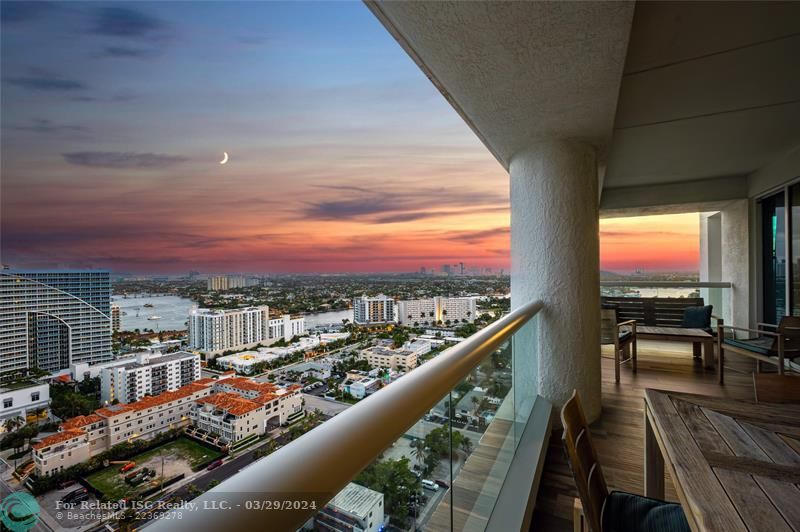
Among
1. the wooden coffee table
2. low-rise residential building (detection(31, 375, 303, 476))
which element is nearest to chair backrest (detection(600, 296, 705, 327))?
the wooden coffee table

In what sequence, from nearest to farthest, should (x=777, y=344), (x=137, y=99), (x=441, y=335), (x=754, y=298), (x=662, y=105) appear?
(x=137, y=99) → (x=441, y=335) → (x=662, y=105) → (x=777, y=344) → (x=754, y=298)

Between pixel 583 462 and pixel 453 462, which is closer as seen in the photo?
pixel 453 462

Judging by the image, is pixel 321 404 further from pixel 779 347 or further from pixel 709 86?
pixel 779 347

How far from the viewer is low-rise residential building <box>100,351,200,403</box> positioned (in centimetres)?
→ 94

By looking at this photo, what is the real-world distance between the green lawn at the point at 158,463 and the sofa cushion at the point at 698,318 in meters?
6.81

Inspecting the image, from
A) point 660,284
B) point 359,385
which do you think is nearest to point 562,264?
point 359,385

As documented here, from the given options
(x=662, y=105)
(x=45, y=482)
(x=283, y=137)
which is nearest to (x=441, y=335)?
(x=283, y=137)

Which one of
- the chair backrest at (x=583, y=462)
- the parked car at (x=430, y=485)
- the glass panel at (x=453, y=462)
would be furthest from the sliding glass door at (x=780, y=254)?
the parked car at (x=430, y=485)

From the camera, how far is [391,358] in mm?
1849

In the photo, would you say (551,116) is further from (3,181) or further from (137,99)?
(3,181)

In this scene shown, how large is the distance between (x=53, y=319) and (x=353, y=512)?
0.93m

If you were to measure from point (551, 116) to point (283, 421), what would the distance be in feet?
8.48

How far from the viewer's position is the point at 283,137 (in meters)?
3.04

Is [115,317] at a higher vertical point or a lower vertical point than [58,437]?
higher
